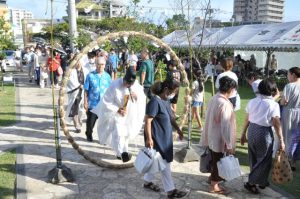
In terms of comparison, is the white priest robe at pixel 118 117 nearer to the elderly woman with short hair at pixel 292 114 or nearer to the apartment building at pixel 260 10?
the elderly woman with short hair at pixel 292 114

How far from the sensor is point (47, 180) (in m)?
5.31

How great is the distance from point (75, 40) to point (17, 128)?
12.3 metres

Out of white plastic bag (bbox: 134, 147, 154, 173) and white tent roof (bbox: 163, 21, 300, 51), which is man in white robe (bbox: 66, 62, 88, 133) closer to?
white plastic bag (bbox: 134, 147, 154, 173)

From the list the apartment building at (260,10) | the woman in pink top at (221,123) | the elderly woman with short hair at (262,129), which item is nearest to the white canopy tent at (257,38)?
the elderly woman with short hair at (262,129)

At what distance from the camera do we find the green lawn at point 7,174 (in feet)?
16.2

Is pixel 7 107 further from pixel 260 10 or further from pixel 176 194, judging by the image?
pixel 260 10

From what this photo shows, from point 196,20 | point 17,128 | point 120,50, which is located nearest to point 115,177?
point 17,128

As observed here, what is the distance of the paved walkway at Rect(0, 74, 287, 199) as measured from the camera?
16.1 feet

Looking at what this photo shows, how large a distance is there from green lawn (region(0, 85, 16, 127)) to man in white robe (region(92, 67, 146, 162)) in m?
4.00

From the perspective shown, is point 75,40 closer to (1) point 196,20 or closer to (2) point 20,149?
(1) point 196,20

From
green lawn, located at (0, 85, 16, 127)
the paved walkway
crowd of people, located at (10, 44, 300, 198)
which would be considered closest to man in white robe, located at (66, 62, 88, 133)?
crowd of people, located at (10, 44, 300, 198)

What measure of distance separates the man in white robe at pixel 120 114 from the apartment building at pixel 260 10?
66.0m

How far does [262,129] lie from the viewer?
465cm

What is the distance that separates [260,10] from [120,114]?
325 feet
